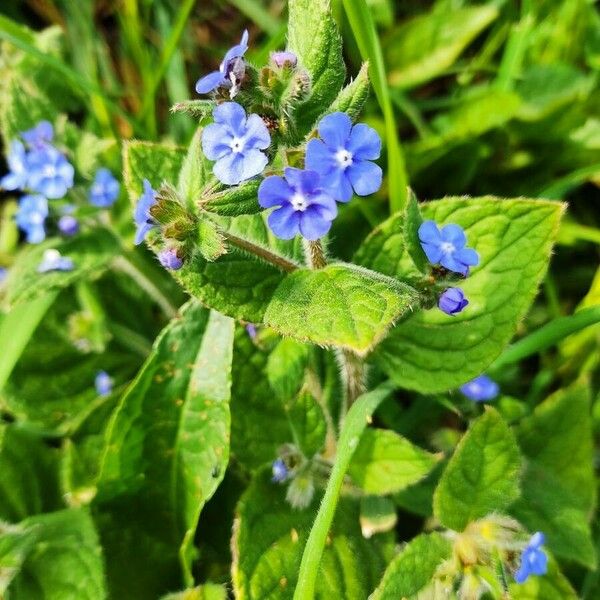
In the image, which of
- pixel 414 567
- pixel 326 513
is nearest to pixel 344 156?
pixel 326 513

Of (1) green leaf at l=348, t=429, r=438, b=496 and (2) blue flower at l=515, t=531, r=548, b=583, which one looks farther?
(1) green leaf at l=348, t=429, r=438, b=496

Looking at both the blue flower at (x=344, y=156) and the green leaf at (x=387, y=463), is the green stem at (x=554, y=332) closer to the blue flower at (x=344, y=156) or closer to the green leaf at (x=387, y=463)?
the green leaf at (x=387, y=463)

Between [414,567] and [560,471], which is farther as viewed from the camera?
[560,471]

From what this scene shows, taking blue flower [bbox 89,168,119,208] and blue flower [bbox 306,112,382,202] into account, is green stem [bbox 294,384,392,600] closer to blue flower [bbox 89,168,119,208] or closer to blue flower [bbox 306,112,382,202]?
blue flower [bbox 306,112,382,202]

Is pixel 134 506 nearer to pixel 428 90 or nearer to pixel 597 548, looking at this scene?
pixel 597 548

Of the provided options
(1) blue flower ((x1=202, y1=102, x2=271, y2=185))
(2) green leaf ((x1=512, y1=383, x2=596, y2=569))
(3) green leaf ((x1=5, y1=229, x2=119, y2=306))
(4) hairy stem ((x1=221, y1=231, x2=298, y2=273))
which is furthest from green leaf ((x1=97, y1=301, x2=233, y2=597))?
(2) green leaf ((x1=512, y1=383, x2=596, y2=569))

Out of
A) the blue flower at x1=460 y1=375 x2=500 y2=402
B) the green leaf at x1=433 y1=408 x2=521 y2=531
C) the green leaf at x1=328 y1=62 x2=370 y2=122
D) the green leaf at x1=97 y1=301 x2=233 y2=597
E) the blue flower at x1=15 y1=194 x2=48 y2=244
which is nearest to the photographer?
the green leaf at x1=328 y1=62 x2=370 y2=122

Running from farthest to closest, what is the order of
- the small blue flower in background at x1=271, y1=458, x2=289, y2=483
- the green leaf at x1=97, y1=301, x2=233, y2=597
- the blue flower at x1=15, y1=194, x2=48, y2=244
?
the blue flower at x1=15, y1=194, x2=48, y2=244
the green leaf at x1=97, y1=301, x2=233, y2=597
the small blue flower in background at x1=271, y1=458, x2=289, y2=483

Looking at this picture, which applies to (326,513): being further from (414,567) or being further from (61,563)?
(61,563)
